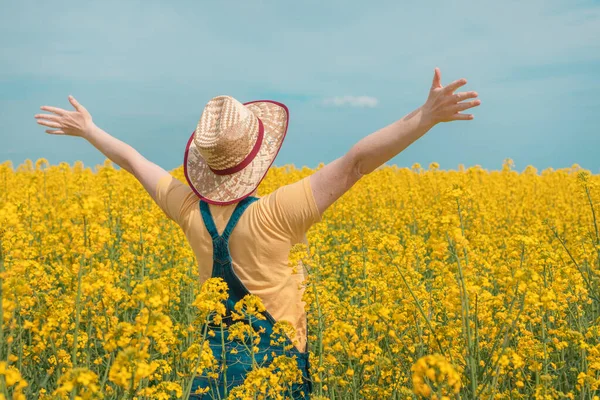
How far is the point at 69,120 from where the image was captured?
359 cm

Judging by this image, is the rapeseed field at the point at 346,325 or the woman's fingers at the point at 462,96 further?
the woman's fingers at the point at 462,96

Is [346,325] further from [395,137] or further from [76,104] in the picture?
[76,104]

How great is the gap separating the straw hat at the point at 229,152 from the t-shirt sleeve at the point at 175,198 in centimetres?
8

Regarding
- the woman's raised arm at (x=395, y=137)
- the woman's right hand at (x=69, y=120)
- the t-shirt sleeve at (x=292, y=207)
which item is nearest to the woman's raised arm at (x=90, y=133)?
the woman's right hand at (x=69, y=120)

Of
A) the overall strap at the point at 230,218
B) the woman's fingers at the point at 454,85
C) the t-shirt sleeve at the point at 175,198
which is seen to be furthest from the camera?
the t-shirt sleeve at the point at 175,198

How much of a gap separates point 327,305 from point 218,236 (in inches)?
24.2

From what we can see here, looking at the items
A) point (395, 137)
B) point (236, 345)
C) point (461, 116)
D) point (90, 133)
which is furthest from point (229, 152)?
Answer: point (90, 133)

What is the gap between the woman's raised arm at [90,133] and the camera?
134 inches

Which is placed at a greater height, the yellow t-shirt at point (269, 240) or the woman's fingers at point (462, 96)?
the woman's fingers at point (462, 96)

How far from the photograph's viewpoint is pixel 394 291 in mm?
3047

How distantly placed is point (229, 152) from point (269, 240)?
18.4 inches

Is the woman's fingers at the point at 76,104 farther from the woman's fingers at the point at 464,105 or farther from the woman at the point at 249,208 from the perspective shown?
the woman's fingers at the point at 464,105

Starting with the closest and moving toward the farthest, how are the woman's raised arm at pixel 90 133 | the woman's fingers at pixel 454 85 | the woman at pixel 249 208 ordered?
1. the woman's fingers at pixel 454 85
2. the woman at pixel 249 208
3. the woman's raised arm at pixel 90 133

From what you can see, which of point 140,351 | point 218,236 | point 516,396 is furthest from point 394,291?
point 140,351
